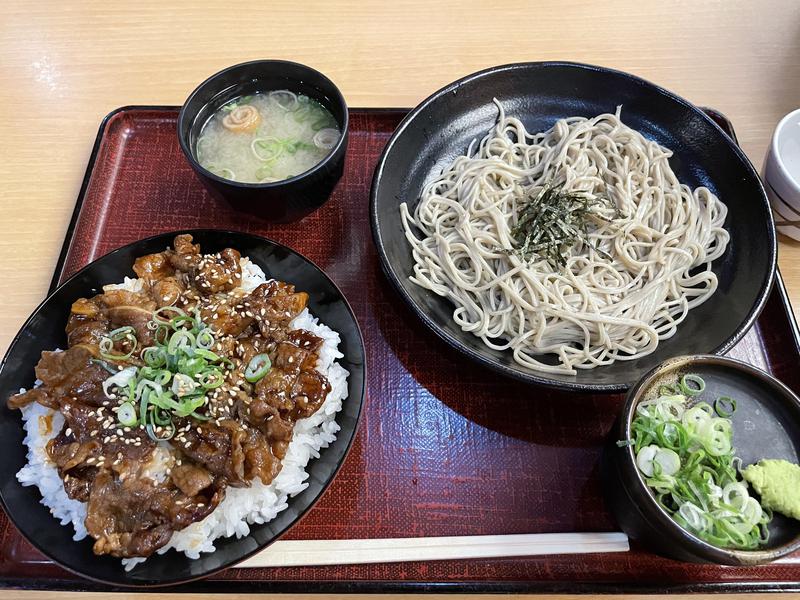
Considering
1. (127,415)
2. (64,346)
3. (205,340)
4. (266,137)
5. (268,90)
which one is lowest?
(64,346)

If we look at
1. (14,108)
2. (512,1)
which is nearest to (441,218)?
(512,1)

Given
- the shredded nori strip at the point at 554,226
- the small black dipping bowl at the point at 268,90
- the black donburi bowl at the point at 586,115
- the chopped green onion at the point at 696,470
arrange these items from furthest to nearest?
the shredded nori strip at the point at 554,226
the small black dipping bowl at the point at 268,90
the black donburi bowl at the point at 586,115
the chopped green onion at the point at 696,470

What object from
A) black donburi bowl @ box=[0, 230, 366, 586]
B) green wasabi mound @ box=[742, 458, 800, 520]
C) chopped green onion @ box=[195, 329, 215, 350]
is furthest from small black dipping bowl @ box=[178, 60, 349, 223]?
green wasabi mound @ box=[742, 458, 800, 520]

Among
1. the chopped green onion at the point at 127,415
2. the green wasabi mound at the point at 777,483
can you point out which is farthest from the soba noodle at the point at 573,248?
the chopped green onion at the point at 127,415

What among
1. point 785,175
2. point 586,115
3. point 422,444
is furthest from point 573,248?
point 422,444

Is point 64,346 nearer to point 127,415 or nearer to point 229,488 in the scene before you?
point 127,415

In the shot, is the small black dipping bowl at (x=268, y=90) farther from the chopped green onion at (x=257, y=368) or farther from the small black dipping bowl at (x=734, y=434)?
the small black dipping bowl at (x=734, y=434)

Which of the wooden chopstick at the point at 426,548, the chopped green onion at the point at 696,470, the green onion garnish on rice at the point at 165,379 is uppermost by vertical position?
the chopped green onion at the point at 696,470
